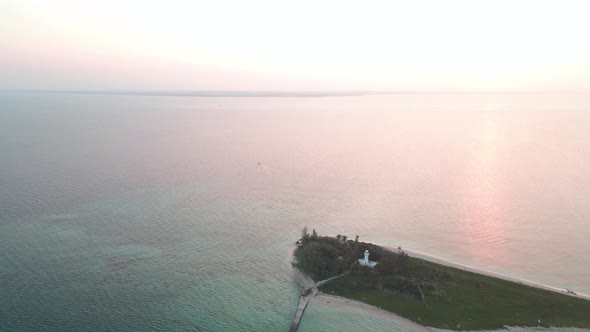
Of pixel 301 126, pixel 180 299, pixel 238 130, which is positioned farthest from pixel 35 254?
Result: pixel 301 126

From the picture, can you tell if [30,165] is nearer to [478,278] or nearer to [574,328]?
[478,278]

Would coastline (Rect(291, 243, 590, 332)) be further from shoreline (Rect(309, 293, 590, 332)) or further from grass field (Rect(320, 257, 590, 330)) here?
grass field (Rect(320, 257, 590, 330))

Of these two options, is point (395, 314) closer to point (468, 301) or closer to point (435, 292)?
point (435, 292)

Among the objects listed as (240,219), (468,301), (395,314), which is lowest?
(240,219)

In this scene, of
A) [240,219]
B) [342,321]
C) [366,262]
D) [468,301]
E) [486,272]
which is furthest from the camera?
[240,219]

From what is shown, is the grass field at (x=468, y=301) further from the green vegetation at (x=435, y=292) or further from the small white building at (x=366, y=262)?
the small white building at (x=366, y=262)

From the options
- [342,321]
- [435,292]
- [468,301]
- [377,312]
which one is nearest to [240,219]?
[342,321]
